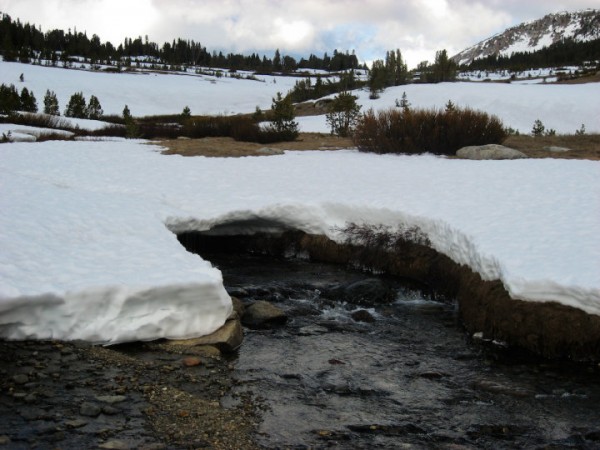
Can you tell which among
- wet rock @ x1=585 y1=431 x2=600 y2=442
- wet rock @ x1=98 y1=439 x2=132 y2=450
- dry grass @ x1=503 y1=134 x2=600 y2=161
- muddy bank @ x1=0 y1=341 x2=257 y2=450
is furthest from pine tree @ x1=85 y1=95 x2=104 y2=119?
wet rock @ x1=585 y1=431 x2=600 y2=442

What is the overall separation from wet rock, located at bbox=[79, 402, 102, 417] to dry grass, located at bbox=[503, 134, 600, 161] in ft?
43.3

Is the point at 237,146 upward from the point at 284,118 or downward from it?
downward

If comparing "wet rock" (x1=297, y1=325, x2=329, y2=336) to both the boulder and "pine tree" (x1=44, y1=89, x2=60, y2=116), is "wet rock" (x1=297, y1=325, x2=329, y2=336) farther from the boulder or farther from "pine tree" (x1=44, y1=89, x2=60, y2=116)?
"pine tree" (x1=44, y1=89, x2=60, y2=116)

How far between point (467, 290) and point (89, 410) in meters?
4.87

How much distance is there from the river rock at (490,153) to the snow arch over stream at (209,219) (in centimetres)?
113

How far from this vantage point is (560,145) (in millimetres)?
17266

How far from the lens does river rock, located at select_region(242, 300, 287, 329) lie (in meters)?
7.01

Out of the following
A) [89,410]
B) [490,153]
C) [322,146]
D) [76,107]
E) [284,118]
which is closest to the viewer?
[89,410]

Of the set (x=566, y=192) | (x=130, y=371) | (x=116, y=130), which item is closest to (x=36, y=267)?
(x=130, y=371)

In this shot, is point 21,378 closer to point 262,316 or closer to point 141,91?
point 262,316

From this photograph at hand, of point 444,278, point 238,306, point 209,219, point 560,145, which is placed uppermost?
point 560,145

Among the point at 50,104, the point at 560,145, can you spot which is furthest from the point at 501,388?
the point at 50,104

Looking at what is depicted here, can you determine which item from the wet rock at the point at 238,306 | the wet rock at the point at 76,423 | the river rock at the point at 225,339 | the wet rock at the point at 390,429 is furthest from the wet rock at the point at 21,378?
the wet rock at the point at 238,306

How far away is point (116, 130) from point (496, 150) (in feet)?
55.6
